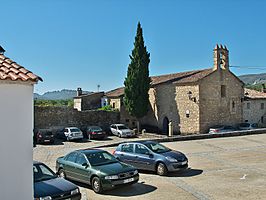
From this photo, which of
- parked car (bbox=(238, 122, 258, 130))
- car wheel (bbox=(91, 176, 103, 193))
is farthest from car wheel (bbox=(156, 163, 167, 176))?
parked car (bbox=(238, 122, 258, 130))

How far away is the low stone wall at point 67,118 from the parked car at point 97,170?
73.9 ft

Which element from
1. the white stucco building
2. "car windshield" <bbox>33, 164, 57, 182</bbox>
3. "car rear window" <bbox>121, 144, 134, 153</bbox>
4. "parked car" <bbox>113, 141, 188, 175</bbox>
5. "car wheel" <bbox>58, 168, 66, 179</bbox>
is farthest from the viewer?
"car rear window" <bbox>121, 144, 134, 153</bbox>

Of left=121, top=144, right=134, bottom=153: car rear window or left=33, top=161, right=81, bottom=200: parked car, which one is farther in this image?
left=121, top=144, right=134, bottom=153: car rear window

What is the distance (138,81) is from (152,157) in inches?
944

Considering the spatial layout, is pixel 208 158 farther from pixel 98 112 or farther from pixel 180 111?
pixel 98 112

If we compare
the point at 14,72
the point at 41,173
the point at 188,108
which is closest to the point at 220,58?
the point at 188,108

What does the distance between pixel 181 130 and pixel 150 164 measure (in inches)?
907

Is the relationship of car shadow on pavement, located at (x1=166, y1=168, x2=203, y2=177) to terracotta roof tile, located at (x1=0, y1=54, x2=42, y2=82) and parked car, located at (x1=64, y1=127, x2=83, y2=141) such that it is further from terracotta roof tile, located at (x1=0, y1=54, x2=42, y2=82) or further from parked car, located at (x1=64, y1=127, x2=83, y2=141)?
parked car, located at (x1=64, y1=127, x2=83, y2=141)

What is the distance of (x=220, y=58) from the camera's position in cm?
3372

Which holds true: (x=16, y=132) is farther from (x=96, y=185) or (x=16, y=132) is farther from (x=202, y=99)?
(x=202, y=99)

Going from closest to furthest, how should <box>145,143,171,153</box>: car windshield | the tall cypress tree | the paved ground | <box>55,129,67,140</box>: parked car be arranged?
the paved ground < <box>145,143,171,153</box>: car windshield < <box>55,129,67,140</box>: parked car < the tall cypress tree

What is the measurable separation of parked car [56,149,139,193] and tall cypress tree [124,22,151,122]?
24465 millimetres

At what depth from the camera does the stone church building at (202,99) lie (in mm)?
32719

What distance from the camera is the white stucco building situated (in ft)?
18.1
